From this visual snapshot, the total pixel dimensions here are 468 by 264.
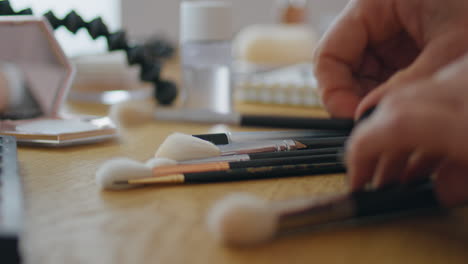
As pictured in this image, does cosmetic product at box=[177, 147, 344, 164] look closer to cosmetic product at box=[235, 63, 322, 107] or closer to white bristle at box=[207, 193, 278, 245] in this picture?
white bristle at box=[207, 193, 278, 245]

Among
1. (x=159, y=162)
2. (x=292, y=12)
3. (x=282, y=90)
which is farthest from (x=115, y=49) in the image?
(x=292, y=12)

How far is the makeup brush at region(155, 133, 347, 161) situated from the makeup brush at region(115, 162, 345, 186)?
0.12ft

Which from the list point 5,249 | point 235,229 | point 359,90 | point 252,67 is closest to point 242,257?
point 235,229

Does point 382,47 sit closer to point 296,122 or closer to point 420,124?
point 296,122

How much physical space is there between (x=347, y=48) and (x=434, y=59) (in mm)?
151

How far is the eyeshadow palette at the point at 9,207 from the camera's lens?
254 mm

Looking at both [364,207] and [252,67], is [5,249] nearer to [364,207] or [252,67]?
[364,207]

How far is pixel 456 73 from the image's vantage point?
299mm

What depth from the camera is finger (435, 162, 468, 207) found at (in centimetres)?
34

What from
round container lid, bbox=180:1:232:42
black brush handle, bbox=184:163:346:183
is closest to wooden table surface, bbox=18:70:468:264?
black brush handle, bbox=184:163:346:183

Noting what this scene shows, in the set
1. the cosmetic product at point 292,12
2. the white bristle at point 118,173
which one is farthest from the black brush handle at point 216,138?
the cosmetic product at point 292,12

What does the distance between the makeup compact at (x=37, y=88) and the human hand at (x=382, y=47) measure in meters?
0.29

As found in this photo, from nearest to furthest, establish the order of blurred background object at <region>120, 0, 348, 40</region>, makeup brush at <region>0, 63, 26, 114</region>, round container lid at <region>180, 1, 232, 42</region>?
makeup brush at <region>0, 63, 26, 114</region> → round container lid at <region>180, 1, 232, 42</region> → blurred background object at <region>120, 0, 348, 40</region>

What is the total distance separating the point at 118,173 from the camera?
16.2 inches
